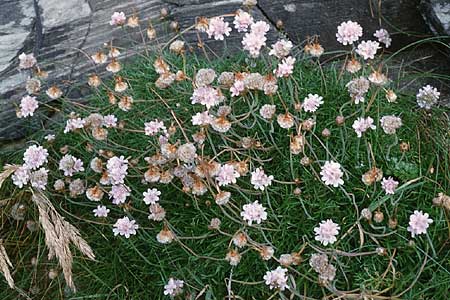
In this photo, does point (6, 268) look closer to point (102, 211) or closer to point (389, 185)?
point (102, 211)

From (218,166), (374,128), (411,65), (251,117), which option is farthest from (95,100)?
(411,65)

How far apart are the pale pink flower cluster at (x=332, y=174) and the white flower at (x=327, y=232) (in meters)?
0.13

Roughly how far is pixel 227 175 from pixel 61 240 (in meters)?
0.57

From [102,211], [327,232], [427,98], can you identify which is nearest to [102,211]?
[102,211]

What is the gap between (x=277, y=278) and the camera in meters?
2.18

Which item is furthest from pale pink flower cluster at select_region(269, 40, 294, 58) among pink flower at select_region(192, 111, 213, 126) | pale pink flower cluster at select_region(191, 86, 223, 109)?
pink flower at select_region(192, 111, 213, 126)

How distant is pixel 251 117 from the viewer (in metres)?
2.66

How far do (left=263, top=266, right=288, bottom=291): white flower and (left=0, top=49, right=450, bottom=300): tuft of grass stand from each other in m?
0.03

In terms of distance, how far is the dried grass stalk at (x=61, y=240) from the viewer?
7.48 feet

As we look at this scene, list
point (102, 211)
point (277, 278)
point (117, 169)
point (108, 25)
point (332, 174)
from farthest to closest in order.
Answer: point (108, 25)
point (102, 211)
point (117, 169)
point (332, 174)
point (277, 278)

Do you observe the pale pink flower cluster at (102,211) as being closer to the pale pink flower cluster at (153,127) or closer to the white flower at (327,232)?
the pale pink flower cluster at (153,127)

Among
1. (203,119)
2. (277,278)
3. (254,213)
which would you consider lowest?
(277,278)

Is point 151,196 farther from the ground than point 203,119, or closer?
closer

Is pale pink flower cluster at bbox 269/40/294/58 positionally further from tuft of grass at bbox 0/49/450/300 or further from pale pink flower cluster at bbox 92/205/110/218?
pale pink flower cluster at bbox 92/205/110/218
